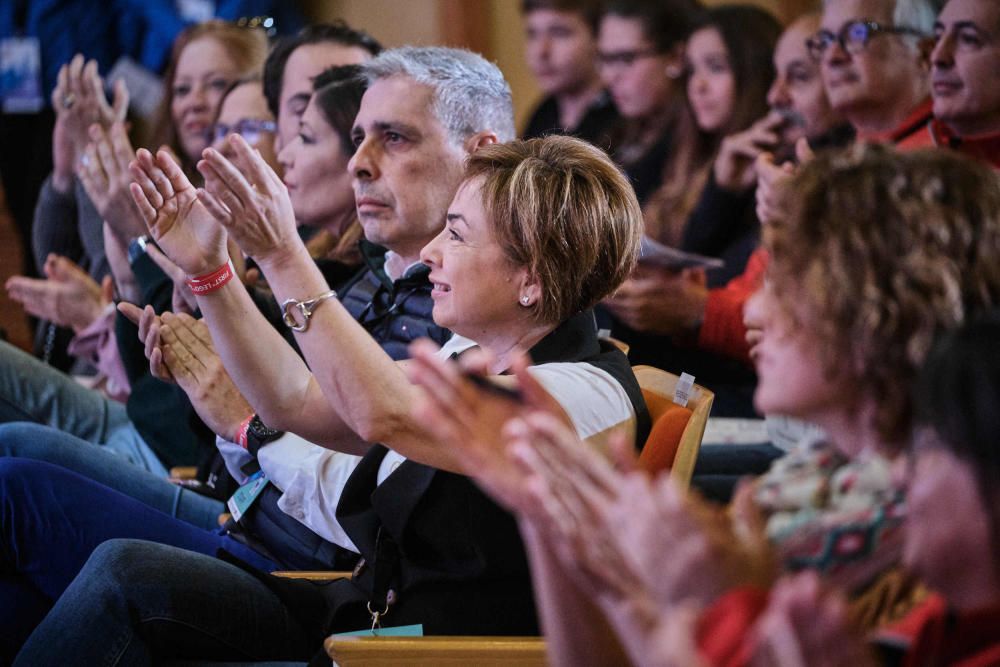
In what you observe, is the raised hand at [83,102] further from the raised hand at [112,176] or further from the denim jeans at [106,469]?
the denim jeans at [106,469]

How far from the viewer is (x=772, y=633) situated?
2.76ft

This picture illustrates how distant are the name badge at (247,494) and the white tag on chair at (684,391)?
688 millimetres

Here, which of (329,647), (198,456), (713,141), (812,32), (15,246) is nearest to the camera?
(329,647)

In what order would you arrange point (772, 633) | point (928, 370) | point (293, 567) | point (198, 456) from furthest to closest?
point (198, 456)
point (293, 567)
point (928, 370)
point (772, 633)

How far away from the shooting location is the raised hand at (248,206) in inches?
63.0

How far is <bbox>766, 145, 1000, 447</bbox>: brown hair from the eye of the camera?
Answer: 1008 millimetres

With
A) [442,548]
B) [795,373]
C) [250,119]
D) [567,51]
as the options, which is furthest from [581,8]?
[795,373]

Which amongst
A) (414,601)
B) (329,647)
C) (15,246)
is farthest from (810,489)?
(15,246)

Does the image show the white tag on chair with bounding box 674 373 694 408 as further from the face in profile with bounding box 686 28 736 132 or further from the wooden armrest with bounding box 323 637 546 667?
the face in profile with bounding box 686 28 736 132

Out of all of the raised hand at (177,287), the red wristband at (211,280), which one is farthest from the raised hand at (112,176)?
the red wristband at (211,280)

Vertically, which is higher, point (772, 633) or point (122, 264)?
point (772, 633)

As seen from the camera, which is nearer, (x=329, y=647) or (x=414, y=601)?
(x=329, y=647)

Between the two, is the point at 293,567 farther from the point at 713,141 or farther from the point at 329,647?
the point at 713,141

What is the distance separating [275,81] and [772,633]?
2.31 meters
